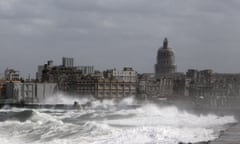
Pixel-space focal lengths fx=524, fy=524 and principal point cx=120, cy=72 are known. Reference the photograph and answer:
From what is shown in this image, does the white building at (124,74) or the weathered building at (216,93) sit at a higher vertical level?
the white building at (124,74)

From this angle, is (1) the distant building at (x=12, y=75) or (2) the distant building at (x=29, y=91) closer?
(2) the distant building at (x=29, y=91)

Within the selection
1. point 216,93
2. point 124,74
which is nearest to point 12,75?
point 124,74

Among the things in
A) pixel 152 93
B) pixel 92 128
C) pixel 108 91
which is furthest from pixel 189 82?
pixel 92 128

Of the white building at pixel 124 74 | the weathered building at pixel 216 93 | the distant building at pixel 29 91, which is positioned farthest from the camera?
the white building at pixel 124 74

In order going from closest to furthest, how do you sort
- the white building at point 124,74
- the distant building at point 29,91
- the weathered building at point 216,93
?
the weathered building at point 216,93 < the distant building at point 29,91 < the white building at point 124,74

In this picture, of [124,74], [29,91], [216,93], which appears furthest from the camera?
[124,74]

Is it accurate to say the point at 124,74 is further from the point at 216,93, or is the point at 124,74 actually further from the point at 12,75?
the point at 216,93

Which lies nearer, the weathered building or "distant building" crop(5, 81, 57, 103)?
the weathered building

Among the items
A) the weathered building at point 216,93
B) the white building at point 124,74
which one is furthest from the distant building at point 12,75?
the weathered building at point 216,93

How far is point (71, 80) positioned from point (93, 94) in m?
11.5

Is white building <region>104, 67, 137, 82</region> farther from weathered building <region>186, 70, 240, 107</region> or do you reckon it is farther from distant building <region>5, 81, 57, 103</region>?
distant building <region>5, 81, 57, 103</region>

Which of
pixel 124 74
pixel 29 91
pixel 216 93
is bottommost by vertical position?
pixel 216 93

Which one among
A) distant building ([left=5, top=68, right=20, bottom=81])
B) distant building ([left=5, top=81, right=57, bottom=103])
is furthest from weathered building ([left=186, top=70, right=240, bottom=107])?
distant building ([left=5, top=68, right=20, bottom=81])

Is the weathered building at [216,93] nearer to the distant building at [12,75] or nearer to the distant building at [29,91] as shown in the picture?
the distant building at [29,91]
